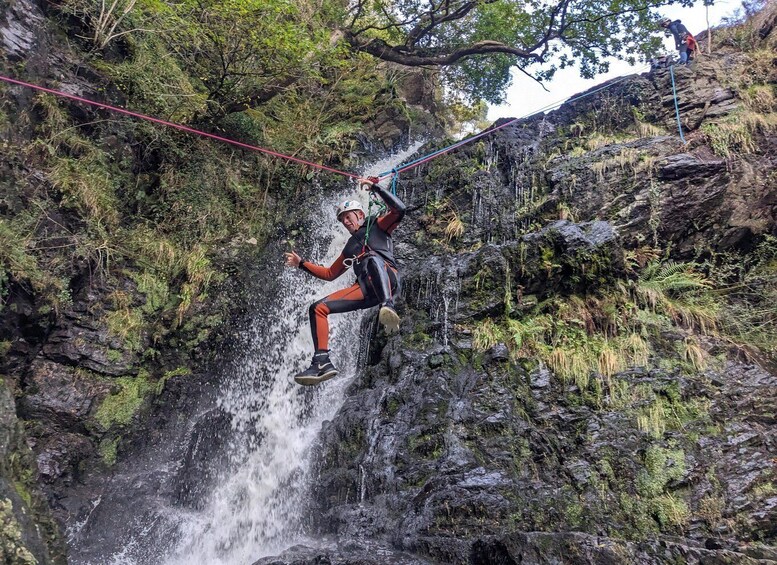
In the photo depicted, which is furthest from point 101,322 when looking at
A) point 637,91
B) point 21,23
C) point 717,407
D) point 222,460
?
point 637,91

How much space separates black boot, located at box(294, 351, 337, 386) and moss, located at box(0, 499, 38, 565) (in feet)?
7.63

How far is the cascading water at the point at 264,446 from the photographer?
581 centimetres

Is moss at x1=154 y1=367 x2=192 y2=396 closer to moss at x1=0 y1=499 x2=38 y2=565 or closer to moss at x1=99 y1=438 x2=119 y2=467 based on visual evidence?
moss at x1=99 y1=438 x2=119 y2=467

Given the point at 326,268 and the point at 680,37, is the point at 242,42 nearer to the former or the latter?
the point at 326,268

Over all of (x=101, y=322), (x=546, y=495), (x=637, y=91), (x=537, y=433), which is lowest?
(x=546, y=495)

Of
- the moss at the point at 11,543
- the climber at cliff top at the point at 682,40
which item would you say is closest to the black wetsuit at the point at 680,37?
the climber at cliff top at the point at 682,40

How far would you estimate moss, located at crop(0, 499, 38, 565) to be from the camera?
3.53 meters

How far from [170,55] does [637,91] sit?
29.8 ft

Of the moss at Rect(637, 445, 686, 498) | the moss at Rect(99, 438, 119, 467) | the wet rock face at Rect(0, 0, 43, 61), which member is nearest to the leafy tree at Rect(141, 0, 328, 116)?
the wet rock face at Rect(0, 0, 43, 61)

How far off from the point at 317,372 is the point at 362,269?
1.20m

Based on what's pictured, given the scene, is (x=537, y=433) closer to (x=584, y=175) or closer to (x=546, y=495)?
(x=546, y=495)

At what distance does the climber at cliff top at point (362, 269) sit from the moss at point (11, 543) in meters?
2.43

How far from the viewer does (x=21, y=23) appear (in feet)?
23.8

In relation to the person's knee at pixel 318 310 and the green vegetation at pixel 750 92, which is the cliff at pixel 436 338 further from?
the person's knee at pixel 318 310
